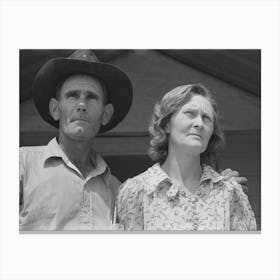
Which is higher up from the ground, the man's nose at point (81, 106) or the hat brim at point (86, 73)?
the hat brim at point (86, 73)

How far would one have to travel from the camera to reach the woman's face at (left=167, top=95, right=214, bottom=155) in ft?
12.8

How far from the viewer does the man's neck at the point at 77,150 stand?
3.99m

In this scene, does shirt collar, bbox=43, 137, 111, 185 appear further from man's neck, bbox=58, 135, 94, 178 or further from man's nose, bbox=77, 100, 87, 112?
man's nose, bbox=77, 100, 87, 112

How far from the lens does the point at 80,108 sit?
3.98 m

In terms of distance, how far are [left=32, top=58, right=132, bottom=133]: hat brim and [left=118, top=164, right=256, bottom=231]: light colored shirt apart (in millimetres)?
360

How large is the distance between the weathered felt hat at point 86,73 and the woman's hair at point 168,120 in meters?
0.17

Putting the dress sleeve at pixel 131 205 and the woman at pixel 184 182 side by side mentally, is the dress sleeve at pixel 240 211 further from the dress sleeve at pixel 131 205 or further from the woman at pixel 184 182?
the dress sleeve at pixel 131 205

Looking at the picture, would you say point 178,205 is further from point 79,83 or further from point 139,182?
point 79,83

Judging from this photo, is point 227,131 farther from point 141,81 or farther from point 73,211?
point 73,211

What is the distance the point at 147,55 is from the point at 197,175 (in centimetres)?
66


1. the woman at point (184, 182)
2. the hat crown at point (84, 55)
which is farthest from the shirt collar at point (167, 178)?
the hat crown at point (84, 55)

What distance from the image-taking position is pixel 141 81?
3.99 m

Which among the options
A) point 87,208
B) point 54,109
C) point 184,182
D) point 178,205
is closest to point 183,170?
point 184,182

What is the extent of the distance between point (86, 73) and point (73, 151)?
1.32 feet
